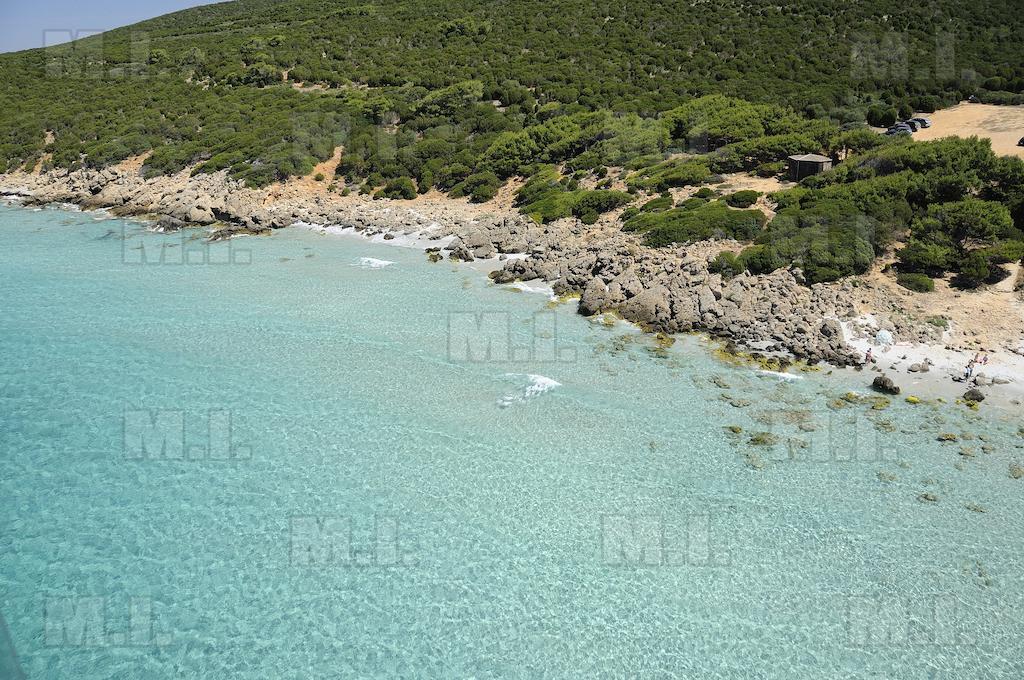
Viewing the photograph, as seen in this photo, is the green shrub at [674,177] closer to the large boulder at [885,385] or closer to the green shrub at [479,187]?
the green shrub at [479,187]

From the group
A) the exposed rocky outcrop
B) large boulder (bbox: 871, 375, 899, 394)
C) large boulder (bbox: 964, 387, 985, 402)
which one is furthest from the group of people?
the exposed rocky outcrop

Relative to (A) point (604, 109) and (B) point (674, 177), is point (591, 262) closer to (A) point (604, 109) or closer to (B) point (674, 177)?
(B) point (674, 177)

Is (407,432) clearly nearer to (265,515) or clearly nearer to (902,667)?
(265,515)

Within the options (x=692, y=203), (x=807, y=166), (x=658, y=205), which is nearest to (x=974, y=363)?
(x=692, y=203)

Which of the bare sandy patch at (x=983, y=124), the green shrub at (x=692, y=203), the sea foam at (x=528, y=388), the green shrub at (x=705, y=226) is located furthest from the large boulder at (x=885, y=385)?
the bare sandy patch at (x=983, y=124)

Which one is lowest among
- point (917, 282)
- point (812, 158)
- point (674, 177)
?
point (917, 282)

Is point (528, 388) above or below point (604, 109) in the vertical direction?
below
